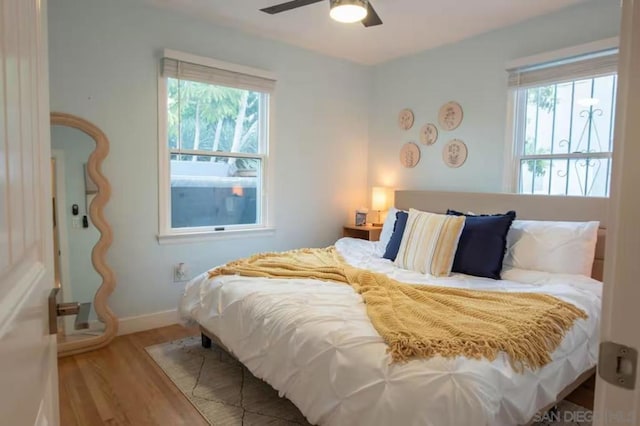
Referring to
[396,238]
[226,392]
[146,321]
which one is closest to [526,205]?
[396,238]

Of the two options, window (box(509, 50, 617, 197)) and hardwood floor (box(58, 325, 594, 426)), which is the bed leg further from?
window (box(509, 50, 617, 197))

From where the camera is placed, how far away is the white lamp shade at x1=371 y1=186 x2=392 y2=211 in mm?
4535

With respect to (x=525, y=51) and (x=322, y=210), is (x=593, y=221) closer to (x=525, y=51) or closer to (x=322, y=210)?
(x=525, y=51)

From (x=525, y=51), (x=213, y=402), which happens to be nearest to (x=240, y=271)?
(x=213, y=402)

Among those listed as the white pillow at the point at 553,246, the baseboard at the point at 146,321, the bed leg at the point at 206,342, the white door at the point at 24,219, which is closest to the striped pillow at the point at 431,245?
the white pillow at the point at 553,246

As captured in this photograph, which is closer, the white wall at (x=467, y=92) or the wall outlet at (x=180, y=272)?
the white wall at (x=467, y=92)

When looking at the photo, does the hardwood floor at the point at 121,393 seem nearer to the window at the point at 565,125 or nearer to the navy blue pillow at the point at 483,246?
the navy blue pillow at the point at 483,246

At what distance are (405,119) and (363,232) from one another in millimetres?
1341

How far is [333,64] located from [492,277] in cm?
291

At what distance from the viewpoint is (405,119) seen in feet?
14.5

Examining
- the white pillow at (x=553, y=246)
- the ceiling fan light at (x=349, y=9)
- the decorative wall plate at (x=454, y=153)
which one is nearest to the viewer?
the ceiling fan light at (x=349, y=9)

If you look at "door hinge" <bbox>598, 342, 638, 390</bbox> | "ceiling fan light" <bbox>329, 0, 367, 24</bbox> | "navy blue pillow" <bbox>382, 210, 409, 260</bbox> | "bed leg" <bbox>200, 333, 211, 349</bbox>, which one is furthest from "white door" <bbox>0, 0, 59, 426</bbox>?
"navy blue pillow" <bbox>382, 210, 409, 260</bbox>

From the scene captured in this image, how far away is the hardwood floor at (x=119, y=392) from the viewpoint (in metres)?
2.19

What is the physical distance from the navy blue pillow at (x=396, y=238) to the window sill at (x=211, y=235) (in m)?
1.32
